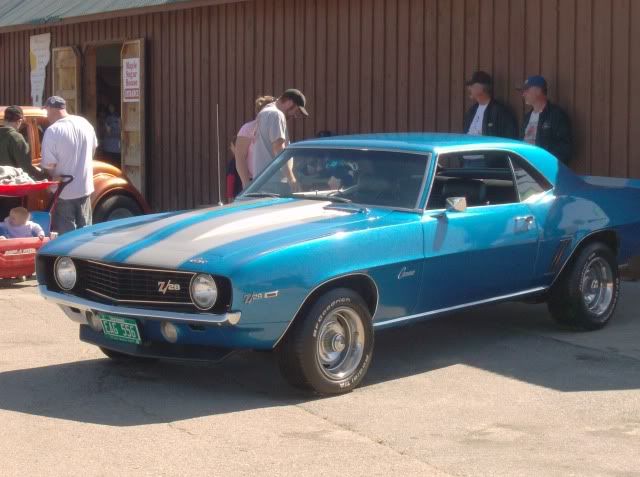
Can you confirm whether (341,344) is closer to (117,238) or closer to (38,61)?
(117,238)

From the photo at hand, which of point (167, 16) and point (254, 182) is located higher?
point (167, 16)

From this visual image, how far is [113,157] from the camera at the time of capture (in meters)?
19.5

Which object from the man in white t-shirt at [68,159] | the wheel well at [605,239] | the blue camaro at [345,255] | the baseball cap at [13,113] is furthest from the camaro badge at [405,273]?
the baseball cap at [13,113]

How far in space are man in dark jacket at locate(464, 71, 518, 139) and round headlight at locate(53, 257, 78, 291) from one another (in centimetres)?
556

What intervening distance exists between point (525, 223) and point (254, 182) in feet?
6.05

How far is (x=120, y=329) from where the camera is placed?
662 cm

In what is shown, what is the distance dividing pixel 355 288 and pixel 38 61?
1435 cm

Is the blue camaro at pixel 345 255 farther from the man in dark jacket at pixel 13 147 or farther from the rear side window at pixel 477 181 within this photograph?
the man in dark jacket at pixel 13 147

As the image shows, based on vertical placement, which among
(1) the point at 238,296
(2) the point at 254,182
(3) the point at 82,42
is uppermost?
(3) the point at 82,42

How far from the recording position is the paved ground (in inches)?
213

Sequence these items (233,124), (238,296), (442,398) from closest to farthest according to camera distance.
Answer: (238,296) → (442,398) → (233,124)

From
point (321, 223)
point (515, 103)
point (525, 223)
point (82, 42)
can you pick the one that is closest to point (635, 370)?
point (525, 223)

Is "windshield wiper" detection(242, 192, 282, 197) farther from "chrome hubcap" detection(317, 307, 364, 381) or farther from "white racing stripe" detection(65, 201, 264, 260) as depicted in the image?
"chrome hubcap" detection(317, 307, 364, 381)

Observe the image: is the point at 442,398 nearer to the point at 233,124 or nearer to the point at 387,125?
the point at 387,125
